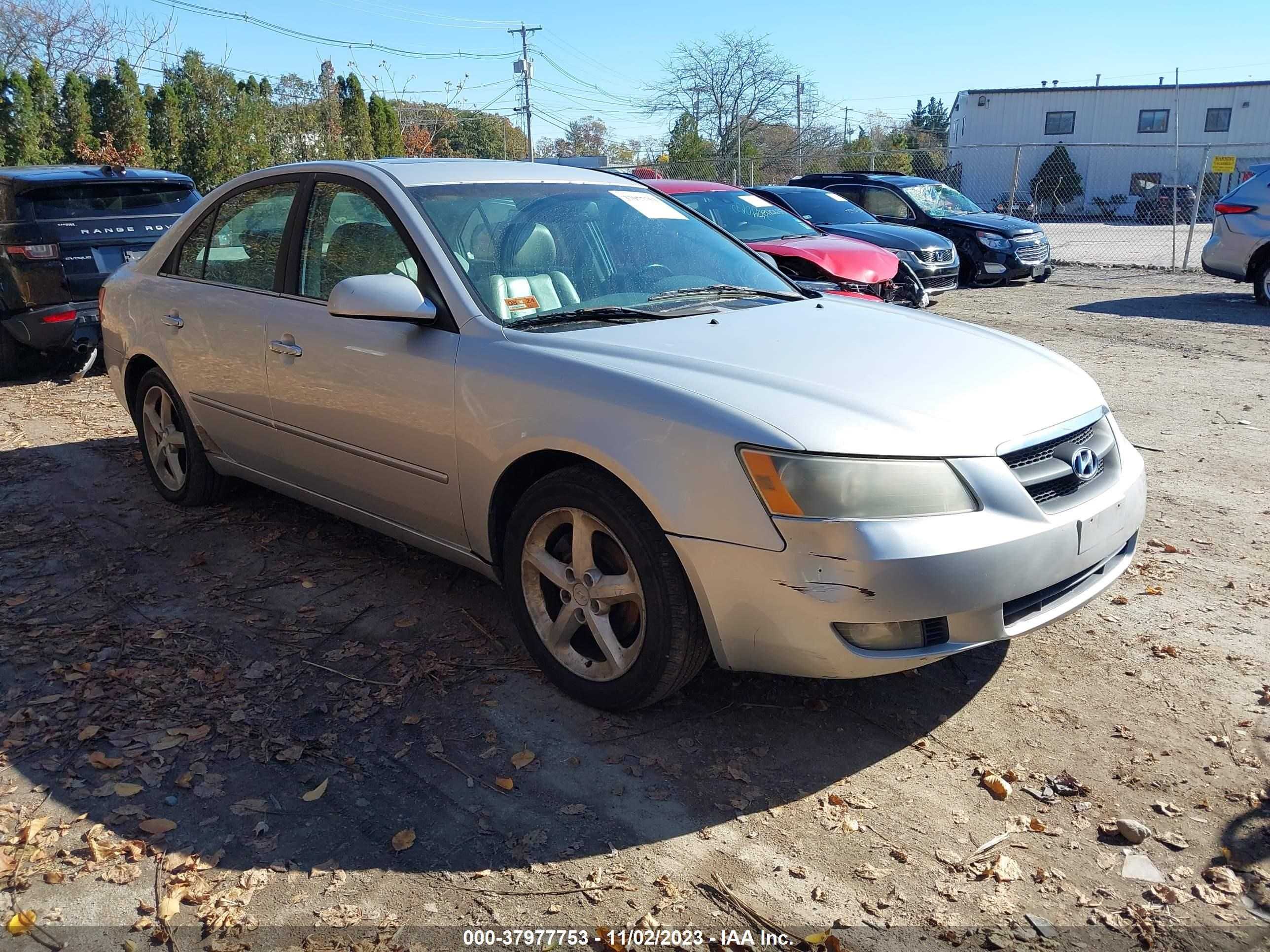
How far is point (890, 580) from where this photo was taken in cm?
273

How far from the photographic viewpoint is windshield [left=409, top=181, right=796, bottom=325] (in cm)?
378

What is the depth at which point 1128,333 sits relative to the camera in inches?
432

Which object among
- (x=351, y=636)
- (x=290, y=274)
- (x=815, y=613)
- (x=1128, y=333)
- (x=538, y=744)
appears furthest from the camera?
(x=1128, y=333)

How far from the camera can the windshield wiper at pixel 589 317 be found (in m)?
3.63

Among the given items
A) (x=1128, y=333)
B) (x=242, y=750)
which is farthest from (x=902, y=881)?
(x=1128, y=333)

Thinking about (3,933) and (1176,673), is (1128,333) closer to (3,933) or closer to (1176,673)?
(1176,673)

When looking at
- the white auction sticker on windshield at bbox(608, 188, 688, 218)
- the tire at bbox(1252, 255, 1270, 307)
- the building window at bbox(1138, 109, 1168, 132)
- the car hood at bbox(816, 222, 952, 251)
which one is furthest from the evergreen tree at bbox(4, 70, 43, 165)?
the building window at bbox(1138, 109, 1168, 132)

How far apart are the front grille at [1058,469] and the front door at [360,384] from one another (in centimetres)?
189

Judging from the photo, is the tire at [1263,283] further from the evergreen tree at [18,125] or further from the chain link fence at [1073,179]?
the evergreen tree at [18,125]

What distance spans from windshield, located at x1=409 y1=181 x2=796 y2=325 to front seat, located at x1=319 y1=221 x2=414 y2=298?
0.19m

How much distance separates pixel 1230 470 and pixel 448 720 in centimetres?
480

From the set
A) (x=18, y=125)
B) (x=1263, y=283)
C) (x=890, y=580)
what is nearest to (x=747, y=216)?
(x=1263, y=283)

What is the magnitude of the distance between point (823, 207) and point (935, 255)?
5.25 feet

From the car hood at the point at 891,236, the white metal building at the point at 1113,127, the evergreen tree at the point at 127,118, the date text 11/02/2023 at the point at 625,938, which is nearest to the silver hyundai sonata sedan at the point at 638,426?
the date text 11/02/2023 at the point at 625,938
